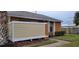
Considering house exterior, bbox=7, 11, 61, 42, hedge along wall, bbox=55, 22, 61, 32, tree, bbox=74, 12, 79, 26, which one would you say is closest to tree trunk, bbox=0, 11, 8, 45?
house exterior, bbox=7, 11, 61, 42

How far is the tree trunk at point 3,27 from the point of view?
3382 mm

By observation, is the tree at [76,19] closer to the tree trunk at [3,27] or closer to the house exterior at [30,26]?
the house exterior at [30,26]

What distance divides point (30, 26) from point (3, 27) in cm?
55

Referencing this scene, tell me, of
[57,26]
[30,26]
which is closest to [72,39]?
[57,26]

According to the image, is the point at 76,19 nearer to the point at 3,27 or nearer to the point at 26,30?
the point at 26,30

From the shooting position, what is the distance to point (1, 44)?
3.41 meters

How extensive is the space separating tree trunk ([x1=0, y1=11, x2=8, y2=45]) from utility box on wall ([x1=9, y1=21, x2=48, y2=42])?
92 millimetres

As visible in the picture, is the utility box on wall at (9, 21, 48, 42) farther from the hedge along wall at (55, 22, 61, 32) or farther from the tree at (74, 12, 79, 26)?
the tree at (74, 12, 79, 26)

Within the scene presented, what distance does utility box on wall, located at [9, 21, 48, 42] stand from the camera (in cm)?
338

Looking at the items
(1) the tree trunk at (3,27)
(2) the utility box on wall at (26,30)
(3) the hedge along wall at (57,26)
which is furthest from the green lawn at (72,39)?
(1) the tree trunk at (3,27)
